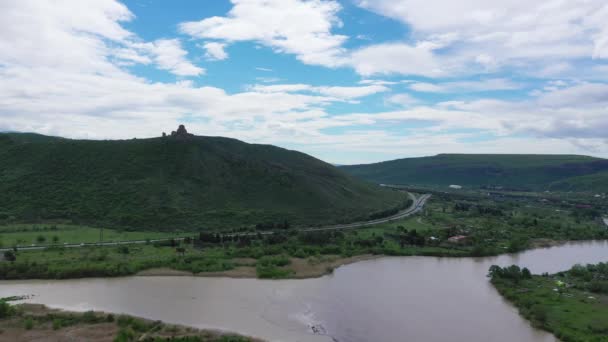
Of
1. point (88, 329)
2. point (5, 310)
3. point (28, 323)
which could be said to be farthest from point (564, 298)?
point (5, 310)

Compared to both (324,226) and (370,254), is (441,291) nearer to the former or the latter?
(370,254)

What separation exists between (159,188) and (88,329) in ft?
179

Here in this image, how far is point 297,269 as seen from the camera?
4772 centimetres

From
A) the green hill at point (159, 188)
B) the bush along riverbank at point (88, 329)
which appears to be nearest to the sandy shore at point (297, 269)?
the bush along riverbank at point (88, 329)

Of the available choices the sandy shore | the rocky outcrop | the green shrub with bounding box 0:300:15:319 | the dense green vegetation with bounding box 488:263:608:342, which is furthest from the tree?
the rocky outcrop

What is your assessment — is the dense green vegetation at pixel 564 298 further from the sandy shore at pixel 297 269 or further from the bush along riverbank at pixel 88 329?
the bush along riverbank at pixel 88 329

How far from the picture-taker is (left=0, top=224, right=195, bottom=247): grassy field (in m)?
54.7

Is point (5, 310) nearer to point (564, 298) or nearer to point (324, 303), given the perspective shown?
point (324, 303)

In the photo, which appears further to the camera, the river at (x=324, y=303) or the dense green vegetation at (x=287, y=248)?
the dense green vegetation at (x=287, y=248)

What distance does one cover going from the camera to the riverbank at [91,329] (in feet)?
96.1

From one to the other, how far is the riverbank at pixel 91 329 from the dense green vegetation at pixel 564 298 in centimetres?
2281

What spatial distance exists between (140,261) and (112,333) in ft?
58.4

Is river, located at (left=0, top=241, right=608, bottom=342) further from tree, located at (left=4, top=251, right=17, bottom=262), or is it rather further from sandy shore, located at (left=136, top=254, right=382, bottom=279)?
tree, located at (left=4, top=251, right=17, bottom=262)

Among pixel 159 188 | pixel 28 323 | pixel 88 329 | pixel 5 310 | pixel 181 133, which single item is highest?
pixel 181 133
